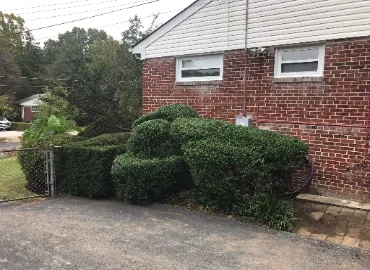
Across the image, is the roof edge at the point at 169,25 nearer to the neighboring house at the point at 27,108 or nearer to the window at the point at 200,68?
the window at the point at 200,68

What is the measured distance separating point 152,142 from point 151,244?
2473mm

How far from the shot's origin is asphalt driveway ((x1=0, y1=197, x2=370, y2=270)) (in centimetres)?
388

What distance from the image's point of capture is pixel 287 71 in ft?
22.4

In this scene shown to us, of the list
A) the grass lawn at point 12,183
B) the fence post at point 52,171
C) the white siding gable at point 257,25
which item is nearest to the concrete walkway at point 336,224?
the white siding gable at point 257,25

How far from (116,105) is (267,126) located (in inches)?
361

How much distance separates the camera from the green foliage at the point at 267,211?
16.6 feet

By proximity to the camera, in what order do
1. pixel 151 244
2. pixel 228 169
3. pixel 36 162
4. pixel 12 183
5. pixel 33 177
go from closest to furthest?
pixel 151 244, pixel 228 169, pixel 36 162, pixel 33 177, pixel 12 183

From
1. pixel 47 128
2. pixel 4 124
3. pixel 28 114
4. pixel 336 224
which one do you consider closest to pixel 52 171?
pixel 47 128

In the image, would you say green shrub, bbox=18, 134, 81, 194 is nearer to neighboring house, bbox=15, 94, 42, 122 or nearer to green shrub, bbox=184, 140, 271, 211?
green shrub, bbox=184, 140, 271, 211

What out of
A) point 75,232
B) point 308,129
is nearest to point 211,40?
point 308,129

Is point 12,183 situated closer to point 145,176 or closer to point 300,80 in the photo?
point 145,176

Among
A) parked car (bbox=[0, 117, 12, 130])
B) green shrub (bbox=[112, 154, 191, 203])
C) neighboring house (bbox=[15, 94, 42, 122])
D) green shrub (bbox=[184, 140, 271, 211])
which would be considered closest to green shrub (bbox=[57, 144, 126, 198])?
green shrub (bbox=[112, 154, 191, 203])

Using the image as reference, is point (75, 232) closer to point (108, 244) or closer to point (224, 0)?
point (108, 244)

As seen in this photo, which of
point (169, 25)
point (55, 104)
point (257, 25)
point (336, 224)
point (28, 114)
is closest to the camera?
point (336, 224)
